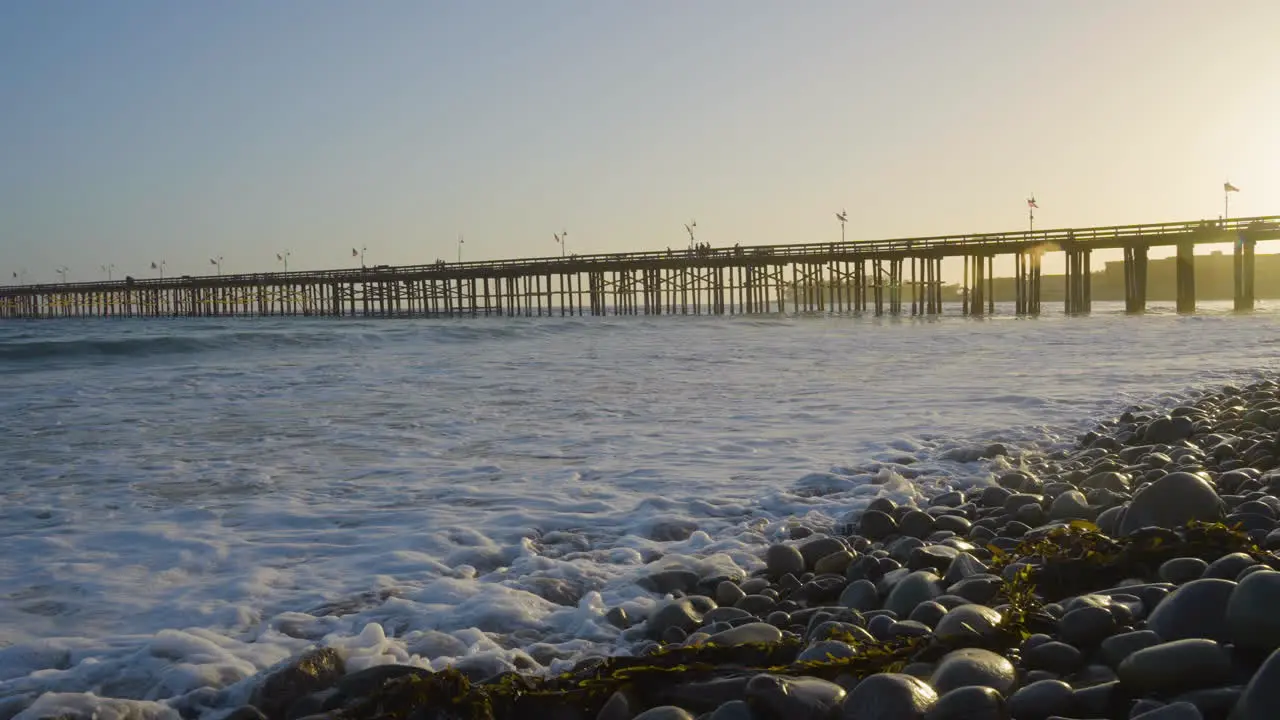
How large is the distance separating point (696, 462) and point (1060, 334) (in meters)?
20.0

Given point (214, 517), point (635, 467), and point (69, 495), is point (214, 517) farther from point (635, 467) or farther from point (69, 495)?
point (635, 467)

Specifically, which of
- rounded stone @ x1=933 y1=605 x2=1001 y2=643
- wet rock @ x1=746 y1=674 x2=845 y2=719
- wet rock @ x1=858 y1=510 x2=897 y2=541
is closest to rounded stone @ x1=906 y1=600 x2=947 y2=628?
rounded stone @ x1=933 y1=605 x2=1001 y2=643

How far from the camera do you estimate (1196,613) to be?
8.98ft

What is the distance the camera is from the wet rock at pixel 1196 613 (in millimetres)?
2684

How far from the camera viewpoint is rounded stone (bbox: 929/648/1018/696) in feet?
8.48

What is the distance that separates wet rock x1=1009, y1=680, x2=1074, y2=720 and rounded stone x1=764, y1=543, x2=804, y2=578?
1.85m

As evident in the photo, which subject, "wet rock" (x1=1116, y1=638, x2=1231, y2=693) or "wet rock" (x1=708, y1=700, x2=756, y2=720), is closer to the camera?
"wet rock" (x1=1116, y1=638, x2=1231, y2=693)

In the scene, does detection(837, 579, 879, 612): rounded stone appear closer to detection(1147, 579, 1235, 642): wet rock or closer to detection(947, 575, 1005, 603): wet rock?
detection(947, 575, 1005, 603): wet rock

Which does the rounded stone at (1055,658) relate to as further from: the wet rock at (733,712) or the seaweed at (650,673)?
the wet rock at (733,712)

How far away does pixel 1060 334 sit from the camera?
968 inches

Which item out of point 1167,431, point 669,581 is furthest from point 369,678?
point 1167,431

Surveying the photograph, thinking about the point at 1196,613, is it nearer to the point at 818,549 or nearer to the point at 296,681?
the point at 818,549

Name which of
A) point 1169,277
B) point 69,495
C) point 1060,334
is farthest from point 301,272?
point 1169,277

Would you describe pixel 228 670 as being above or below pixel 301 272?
below
